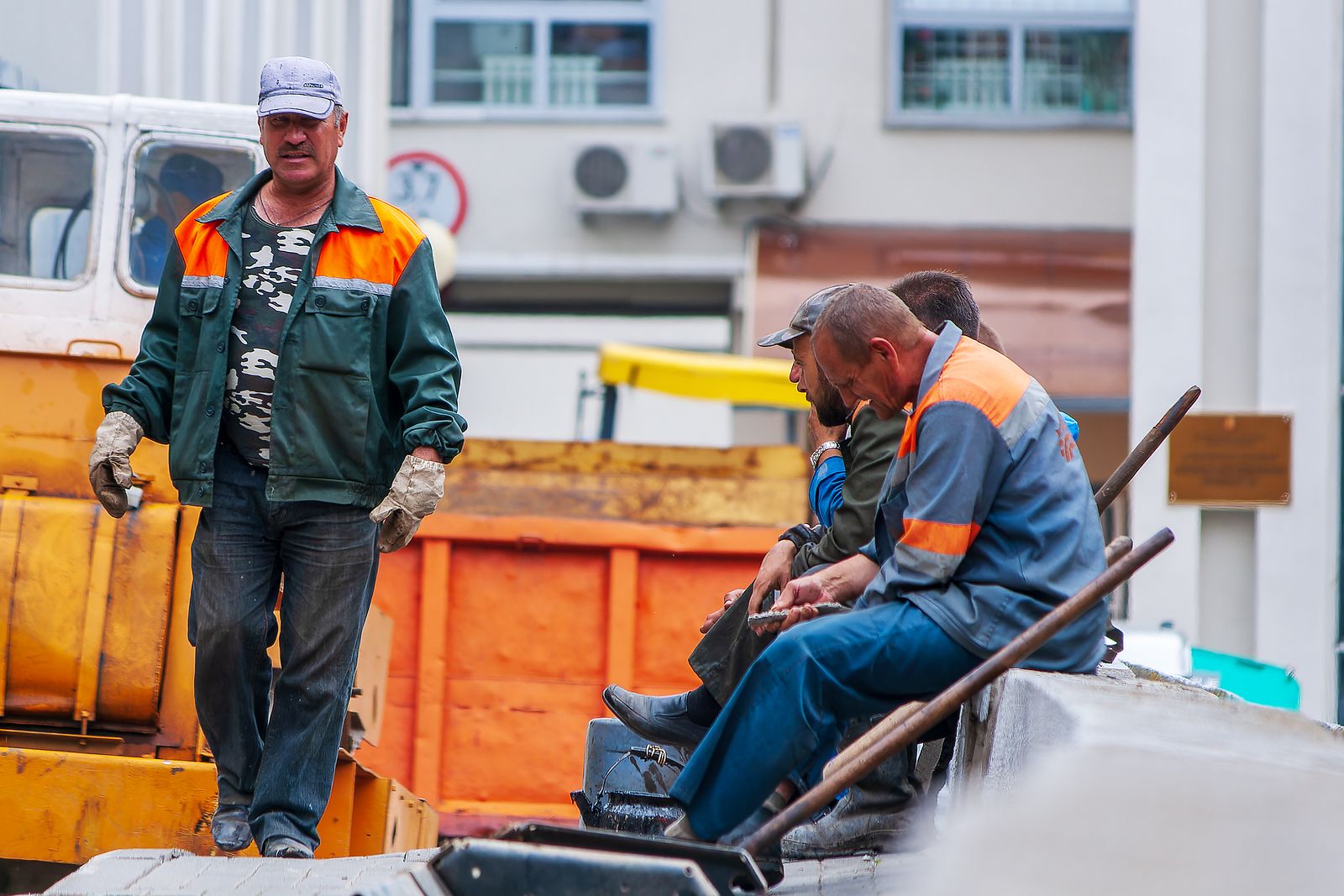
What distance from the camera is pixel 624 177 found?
1280 cm

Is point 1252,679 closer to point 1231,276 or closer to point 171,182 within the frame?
point 1231,276

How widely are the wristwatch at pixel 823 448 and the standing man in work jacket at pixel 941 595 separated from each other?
95 centimetres

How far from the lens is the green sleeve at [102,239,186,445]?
3.83m

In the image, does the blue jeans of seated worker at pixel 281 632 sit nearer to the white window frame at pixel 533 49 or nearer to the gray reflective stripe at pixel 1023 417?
the gray reflective stripe at pixel 1023 417

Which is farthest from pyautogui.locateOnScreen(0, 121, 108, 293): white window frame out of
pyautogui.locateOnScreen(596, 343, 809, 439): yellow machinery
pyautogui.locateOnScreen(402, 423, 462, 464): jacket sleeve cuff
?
pyautogui.locateOnScreen(596, 343, 809, 439): yellow machinery

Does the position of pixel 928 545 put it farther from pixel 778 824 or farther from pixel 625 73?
pixel 625 73

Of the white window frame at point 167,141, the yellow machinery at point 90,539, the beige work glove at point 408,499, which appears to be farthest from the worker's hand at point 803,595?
the white window frame at point 167,141

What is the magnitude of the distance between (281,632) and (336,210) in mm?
1058

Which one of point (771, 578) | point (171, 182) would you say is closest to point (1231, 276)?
point (771, 578)

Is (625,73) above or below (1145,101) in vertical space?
above

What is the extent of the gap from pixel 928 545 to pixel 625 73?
35.1 feet

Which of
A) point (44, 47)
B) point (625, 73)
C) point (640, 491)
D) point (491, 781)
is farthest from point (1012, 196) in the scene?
point (44, 47)

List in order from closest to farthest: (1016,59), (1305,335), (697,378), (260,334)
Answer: (260,334) → (697,378) → (1305,335) → (1016,59)

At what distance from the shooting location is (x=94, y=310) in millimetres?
4773
